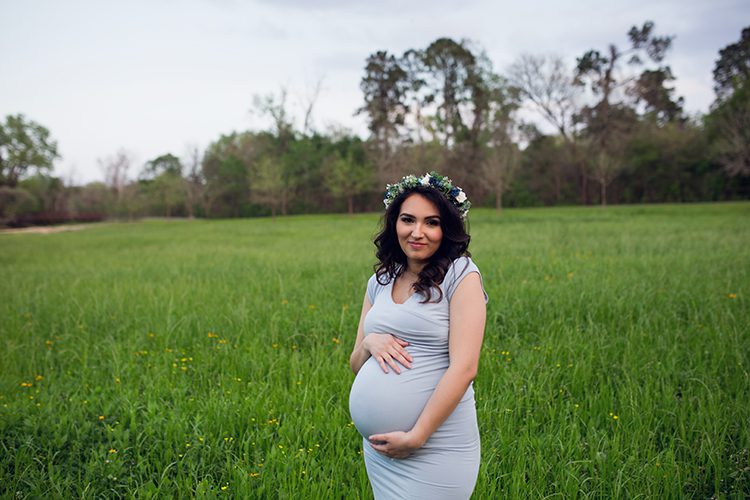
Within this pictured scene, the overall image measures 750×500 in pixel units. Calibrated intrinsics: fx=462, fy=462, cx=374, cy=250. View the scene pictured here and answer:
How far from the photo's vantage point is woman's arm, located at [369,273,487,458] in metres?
1.46

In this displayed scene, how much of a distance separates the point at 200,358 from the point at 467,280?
326 centimetres

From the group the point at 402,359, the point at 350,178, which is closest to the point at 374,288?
the point at 402,359

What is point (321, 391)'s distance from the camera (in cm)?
332

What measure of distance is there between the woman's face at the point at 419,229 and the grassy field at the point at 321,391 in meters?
1.35

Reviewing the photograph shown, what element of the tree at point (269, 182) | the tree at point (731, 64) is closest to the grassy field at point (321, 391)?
the tree at point (269, 182)

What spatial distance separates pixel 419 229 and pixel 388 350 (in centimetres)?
44

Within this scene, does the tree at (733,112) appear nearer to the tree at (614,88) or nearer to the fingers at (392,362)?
the tree at (614,88)

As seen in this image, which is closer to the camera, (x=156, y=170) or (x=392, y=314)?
(x=392, y=314)

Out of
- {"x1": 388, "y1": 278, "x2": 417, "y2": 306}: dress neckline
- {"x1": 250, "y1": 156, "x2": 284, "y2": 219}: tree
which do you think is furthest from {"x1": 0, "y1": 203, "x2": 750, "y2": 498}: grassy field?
{"x1": 250, "y1": 156, "x2": 284, "y2": 219}: tree

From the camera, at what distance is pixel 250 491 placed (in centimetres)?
234

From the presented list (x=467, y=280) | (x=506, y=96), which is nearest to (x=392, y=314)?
(x=467, y=280)

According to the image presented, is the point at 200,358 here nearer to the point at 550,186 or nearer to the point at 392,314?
the point at 392,314

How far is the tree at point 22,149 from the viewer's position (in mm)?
49688

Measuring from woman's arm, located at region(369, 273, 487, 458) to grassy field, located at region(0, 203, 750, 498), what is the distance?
3.30 feet
